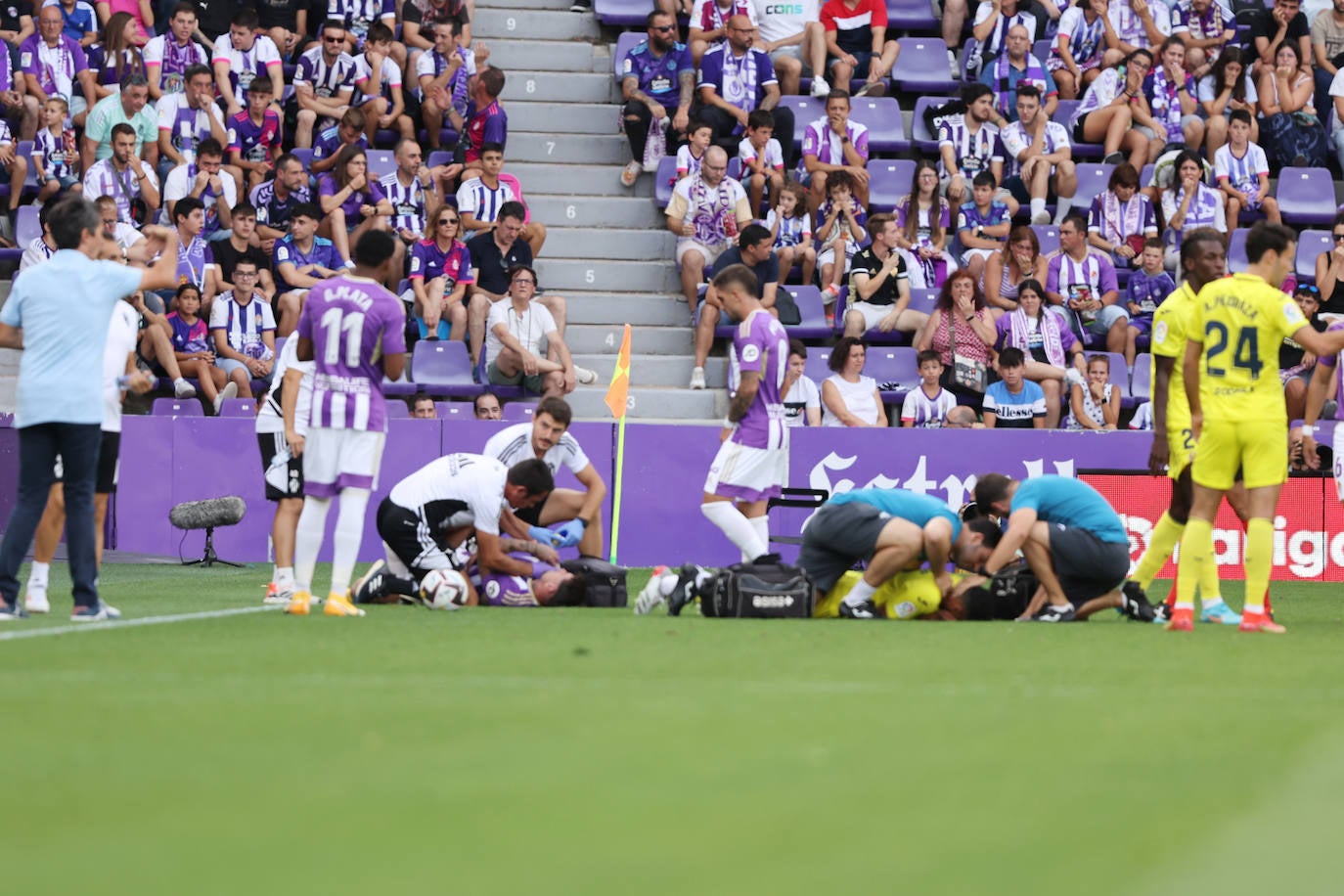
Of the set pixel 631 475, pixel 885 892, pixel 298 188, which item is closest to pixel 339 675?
pixel 885 892

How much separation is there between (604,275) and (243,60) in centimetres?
446

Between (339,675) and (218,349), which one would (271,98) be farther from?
(339,675)

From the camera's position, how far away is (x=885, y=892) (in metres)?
3.11

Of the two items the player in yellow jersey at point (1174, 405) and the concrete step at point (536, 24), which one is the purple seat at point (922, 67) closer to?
the concrete step at point (536, 24)

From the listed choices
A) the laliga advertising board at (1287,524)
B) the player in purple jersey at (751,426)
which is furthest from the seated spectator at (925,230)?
the player in purple jersey at (751,426)

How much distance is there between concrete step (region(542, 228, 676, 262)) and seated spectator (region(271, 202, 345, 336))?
2.56 metres

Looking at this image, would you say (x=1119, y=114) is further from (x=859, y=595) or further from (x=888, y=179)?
(x=859, y=595)

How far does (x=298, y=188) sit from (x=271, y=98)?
1255 mm

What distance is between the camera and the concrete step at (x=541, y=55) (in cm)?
2067

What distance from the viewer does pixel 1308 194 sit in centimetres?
→ 1989

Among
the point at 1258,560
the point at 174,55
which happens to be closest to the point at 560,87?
the point at 174,55

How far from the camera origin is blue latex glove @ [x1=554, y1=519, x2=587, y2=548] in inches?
470

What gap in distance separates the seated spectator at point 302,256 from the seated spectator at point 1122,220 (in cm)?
793

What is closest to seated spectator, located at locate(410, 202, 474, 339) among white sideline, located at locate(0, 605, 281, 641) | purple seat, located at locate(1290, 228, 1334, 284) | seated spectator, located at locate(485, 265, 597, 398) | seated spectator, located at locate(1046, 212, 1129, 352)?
seated spectator, located at locate(485, 265, 597, 398)
